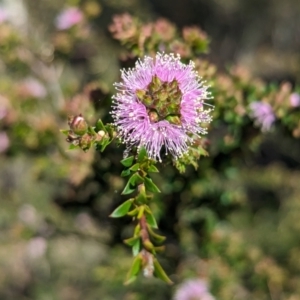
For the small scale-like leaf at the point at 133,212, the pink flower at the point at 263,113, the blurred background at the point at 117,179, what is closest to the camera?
the small scale-like leaf at the point at 133,212

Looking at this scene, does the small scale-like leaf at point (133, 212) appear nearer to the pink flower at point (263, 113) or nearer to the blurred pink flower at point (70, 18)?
the pink flower at point (263, 113)

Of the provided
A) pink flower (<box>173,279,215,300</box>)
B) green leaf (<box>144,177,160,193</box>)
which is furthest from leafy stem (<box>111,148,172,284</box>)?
pink flower (<box>173,279,215,300</box>)

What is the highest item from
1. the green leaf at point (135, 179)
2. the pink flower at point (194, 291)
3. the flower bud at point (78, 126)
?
the pink flower at point (194, 291)

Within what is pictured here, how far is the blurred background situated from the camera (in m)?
1.62

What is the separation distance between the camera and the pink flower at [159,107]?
849mm

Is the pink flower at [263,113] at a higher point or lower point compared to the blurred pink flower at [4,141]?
lower

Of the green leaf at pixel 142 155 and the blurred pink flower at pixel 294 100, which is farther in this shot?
the blurred pink flower at pixel 294 100

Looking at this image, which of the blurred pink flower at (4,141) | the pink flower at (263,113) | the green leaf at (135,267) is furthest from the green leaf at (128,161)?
the blurred pink flower at (4,141)

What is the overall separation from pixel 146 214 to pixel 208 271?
0.97 meters

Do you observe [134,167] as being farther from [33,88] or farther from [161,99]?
[33,88]

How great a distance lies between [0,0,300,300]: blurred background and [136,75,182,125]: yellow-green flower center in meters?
0.34

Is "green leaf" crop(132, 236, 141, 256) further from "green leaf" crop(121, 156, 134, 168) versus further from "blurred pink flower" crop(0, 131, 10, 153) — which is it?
"blurred pink flower" crop(0, 131, 10, 153)

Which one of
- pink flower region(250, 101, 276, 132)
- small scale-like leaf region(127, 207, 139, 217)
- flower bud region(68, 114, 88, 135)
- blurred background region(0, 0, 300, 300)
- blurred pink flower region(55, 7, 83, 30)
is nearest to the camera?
flower bud region(68, 114, 88, 135)

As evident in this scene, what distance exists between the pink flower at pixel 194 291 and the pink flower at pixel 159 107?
99 centimetres
